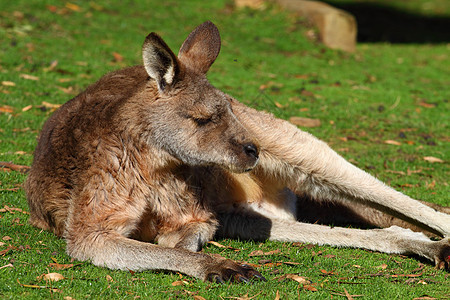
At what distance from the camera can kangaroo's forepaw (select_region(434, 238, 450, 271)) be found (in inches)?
147

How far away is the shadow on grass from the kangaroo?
9.15 meters

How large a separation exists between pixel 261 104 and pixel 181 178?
11.7ft

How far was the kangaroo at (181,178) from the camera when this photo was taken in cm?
365

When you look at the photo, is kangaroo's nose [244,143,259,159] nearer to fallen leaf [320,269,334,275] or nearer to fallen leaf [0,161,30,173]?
fallen leaf [320,269,334,275]

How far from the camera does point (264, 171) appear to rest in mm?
4344

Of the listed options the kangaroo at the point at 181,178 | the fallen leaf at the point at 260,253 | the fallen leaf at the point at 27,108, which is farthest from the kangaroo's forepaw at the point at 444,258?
the fallen leaf at the point at 27,108

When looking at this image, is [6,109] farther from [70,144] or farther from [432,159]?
[432,159]

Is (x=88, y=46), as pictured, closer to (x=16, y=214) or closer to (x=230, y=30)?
(x=230, y=30)

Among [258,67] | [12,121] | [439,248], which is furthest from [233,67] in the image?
[439,248]

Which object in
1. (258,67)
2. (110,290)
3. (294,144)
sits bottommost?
(258,67)

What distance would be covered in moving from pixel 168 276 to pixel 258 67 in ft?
21.0

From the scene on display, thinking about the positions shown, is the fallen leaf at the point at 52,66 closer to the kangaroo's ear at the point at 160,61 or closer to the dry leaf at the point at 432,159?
the kangaroo's ear at the point at 160,61

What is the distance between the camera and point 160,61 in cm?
368

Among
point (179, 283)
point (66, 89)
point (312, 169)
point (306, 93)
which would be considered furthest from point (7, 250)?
point (306, 93)
